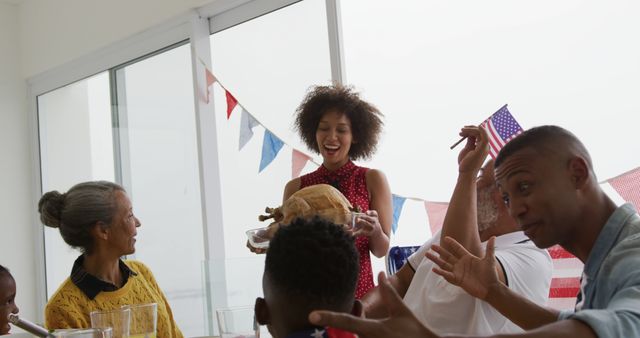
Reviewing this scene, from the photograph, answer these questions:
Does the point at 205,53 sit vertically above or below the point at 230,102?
above

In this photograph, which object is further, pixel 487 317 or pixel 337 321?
pixel 487 317

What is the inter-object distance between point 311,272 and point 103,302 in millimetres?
1322

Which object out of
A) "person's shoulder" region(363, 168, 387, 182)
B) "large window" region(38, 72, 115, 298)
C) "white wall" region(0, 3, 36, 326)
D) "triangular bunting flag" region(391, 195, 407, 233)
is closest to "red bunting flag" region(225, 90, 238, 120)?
"triangular bunting flag" region(391, 195, 407, 233)

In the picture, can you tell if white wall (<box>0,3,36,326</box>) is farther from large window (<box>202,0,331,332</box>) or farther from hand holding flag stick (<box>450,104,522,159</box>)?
hand holding flag stick (<box>450,104,522,159</box>)

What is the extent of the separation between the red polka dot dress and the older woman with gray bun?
0.61 meters

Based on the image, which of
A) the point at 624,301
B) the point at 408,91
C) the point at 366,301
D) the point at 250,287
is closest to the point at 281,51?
the point at 408,91

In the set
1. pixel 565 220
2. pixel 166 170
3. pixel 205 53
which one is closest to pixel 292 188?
pixel 565 220

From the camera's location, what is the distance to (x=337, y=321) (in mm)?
967

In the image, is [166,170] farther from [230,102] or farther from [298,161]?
[298,161]

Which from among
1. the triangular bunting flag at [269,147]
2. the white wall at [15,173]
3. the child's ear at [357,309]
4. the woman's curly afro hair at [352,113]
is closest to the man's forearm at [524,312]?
the child's ear at [357,309]

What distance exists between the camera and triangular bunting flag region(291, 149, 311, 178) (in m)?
3.46

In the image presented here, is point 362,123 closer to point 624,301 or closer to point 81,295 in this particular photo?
point 81,295

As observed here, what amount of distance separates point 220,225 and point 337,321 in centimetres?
310

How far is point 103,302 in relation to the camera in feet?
7.41
